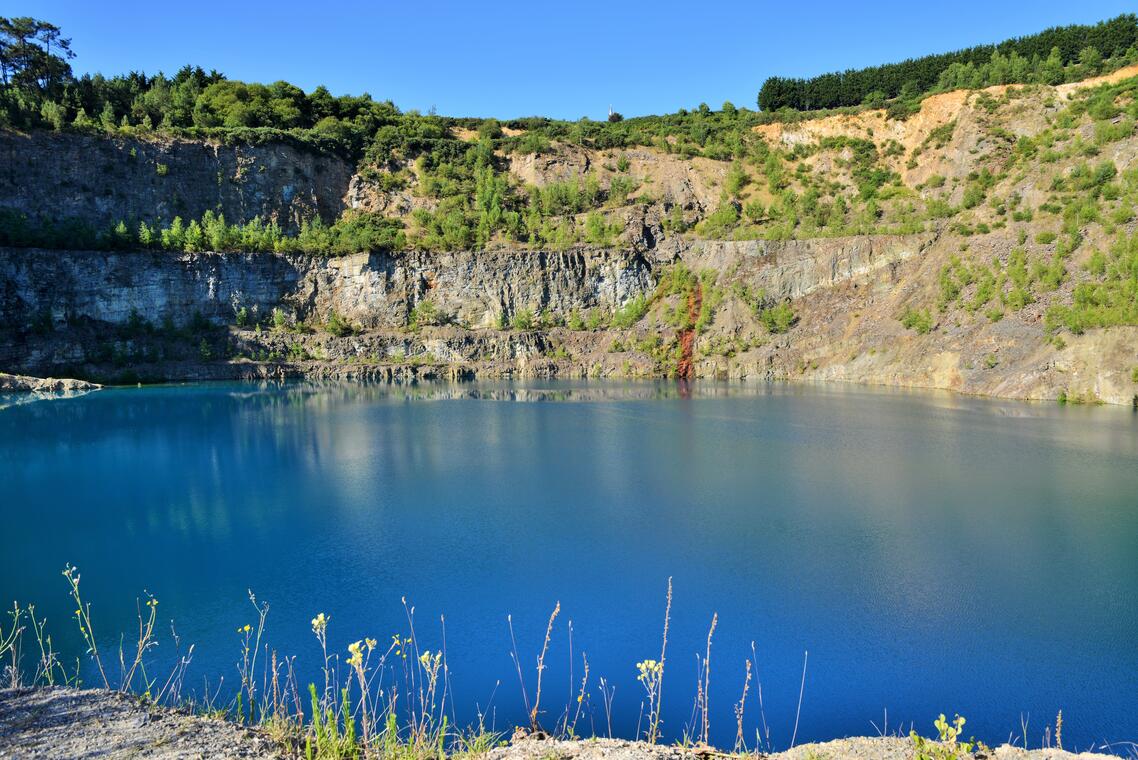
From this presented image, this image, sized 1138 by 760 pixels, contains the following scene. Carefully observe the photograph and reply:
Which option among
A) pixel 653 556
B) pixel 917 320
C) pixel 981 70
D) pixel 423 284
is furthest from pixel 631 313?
pixel 653 556

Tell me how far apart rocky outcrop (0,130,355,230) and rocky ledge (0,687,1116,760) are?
200 ft

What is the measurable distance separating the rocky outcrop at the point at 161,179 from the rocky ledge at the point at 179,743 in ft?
200

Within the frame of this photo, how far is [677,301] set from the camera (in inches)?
2201

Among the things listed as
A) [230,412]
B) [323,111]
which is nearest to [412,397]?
[230,412]

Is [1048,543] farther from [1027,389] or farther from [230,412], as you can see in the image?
[230,412]

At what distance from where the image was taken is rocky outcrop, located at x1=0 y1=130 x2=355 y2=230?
2189 inches

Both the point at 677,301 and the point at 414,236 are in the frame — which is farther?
the point at 414,236

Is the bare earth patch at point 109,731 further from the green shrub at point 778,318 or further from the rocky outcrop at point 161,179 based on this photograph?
the rocky outcrop at point 161,179

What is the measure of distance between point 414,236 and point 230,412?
29167mm

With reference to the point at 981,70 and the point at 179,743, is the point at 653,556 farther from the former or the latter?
the point at 981,70

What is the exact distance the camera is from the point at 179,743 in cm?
637

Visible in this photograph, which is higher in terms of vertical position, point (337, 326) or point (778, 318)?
point (337, 326)

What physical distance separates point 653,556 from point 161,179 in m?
60.7

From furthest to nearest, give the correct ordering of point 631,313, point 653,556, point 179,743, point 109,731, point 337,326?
1. point 337,326
2. point 631,313
3. point 653,556
4. point 109,731
5. point 179,743
